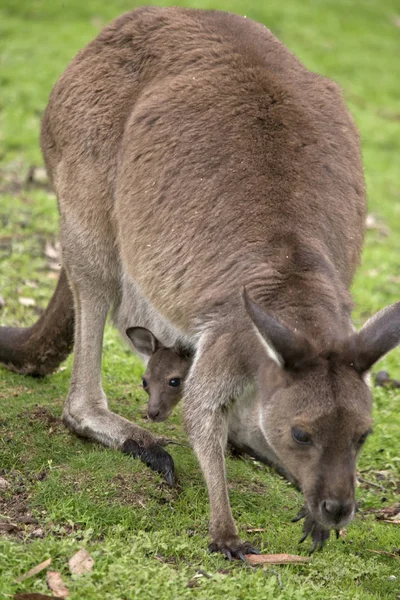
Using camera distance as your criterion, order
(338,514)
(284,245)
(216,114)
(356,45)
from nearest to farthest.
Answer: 1. (338,514)
2. (284,245)
3. (216,114)
4. (356,45)

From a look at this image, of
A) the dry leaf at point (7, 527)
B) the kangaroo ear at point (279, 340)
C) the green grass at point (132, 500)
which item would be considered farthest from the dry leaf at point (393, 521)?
the dry leaf at point (7, 527)

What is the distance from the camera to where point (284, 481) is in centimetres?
527

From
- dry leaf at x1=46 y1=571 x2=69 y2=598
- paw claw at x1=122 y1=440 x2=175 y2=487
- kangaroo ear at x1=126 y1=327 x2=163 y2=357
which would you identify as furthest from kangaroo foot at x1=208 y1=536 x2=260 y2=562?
kangaroo ear at x1=126 y1=327 x2=163 y2=357

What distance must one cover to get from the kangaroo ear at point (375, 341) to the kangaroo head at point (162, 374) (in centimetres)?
164

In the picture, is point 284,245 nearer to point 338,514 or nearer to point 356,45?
point 338,514

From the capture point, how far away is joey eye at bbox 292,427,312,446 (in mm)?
3684

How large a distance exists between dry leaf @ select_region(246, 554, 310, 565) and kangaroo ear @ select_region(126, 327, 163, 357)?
61.4 inches

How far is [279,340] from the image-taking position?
359cm

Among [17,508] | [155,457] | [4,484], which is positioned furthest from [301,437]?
[4,484]

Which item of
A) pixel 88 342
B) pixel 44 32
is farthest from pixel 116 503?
pixel 44 32

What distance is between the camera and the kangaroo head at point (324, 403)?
3.62 metres

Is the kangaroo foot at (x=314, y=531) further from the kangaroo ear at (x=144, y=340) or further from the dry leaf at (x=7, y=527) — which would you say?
the kangaroo ear at (x=144, y=340)

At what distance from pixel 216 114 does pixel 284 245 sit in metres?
0.82

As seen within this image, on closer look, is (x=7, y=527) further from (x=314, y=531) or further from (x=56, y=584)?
→ (x=314, y=531)
